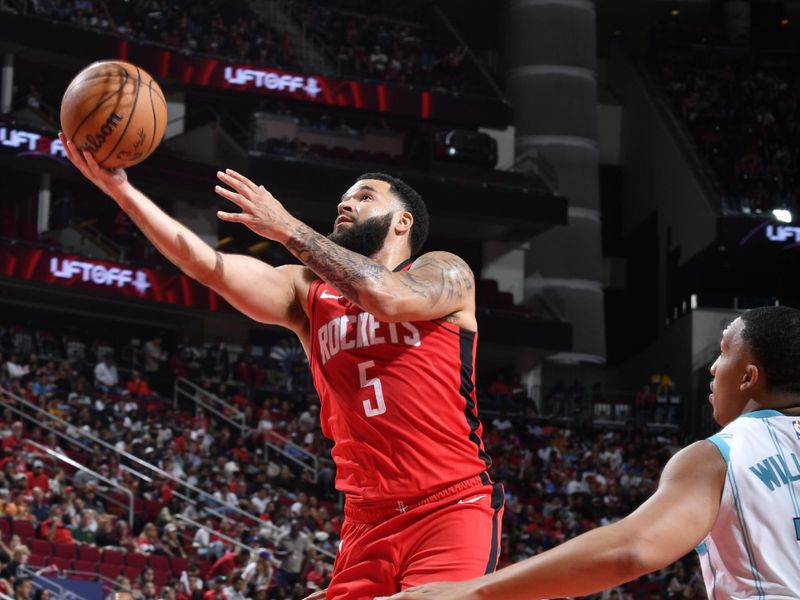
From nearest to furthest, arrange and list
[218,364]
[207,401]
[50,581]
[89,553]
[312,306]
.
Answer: [312,306] → [50,581] → [89,553] → [207,401] → [218,364]

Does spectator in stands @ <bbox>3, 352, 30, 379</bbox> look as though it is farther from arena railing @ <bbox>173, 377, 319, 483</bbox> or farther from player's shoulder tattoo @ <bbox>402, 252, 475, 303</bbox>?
player's shoulder tattoo @ <bbox>402, 252, 475, 303</bbox>

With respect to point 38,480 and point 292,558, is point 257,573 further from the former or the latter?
point 38,480

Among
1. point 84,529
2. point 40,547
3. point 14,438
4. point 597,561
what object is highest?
point 597,561

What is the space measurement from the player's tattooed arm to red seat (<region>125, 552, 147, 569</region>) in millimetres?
11177

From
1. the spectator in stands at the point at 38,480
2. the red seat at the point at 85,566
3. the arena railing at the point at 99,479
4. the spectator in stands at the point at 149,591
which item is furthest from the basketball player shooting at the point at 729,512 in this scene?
the arena railing at the point at 99,479

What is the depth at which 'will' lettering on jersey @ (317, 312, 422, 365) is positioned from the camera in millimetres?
4938

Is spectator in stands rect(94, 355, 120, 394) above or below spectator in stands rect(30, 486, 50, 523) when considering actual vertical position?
above

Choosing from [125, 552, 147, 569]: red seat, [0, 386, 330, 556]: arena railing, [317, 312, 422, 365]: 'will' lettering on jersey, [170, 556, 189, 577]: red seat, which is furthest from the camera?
[0, 386, 330, 556]: arena railing

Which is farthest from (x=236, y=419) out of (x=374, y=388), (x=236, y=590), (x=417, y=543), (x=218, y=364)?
(x=417, y=543)

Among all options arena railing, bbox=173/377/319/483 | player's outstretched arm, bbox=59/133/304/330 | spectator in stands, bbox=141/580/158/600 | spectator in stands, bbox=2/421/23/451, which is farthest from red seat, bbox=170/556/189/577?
player's outstretched arm, bbox=59/133/304/330

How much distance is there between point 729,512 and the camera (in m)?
2.70

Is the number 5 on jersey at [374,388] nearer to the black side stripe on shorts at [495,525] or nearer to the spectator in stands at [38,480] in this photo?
the black side stripe on shorts at [495,525]

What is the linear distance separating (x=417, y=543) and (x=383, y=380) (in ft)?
2.05

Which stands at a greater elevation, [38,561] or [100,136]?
[100,136]
